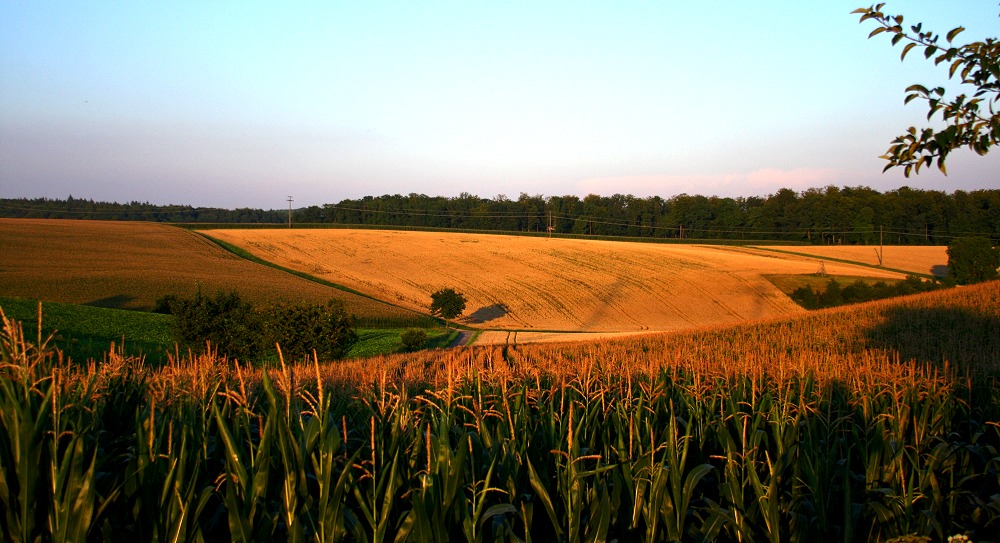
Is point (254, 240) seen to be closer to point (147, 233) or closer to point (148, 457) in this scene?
point (147, 233)

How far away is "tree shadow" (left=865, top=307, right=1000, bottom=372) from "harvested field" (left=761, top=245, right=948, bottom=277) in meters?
54.4

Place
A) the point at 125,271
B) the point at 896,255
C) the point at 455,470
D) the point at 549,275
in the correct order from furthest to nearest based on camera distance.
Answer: the point at 896,255 → the point at 549,275 → the point at 125,271 → the point at 455,470

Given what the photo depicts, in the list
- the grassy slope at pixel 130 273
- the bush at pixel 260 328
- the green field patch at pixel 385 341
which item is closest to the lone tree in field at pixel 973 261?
the green field patch at pixel 385 341

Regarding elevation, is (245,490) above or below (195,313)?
above

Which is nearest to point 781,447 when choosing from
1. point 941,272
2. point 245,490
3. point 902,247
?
point 245,490

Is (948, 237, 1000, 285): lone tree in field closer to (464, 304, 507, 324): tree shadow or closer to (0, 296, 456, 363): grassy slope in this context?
(464, 304, 507, 324): tree shadow

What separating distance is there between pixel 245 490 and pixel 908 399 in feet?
17.7

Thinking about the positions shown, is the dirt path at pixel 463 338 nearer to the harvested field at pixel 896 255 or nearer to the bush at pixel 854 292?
the bush at pixel 854 292

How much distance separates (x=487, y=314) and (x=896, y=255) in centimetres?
5314

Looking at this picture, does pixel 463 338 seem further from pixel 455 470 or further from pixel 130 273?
pixel 455 470

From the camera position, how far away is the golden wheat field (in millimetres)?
54719

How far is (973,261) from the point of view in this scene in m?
58.3

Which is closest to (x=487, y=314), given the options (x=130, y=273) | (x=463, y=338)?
(x=463, y=338)

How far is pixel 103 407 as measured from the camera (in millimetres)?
4633
